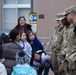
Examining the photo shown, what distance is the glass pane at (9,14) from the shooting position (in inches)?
614

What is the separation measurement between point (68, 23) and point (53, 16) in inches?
306

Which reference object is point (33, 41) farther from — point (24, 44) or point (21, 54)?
point (21, 54)

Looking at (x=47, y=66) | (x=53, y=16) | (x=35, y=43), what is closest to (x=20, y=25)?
(x=35, y=43)

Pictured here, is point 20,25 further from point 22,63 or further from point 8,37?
point 22,63

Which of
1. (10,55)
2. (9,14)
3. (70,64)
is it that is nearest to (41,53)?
(10,55)

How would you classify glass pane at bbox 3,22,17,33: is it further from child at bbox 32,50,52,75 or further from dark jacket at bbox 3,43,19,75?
dark jacket at bbox 3,43,19,75

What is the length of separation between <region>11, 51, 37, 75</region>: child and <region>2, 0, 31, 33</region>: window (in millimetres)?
9340

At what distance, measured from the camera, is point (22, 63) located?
6.01 metres

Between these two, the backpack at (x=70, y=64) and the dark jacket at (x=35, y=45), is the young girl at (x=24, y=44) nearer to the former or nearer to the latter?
the dark jacket at (x=35, y=45)

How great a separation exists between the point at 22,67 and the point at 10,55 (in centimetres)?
54

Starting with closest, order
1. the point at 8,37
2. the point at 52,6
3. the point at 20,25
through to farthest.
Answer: the point at 8,37 → the point at 20,25 → the point at 52,6

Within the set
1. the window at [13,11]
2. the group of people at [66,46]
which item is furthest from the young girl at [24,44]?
the window at [13,11]

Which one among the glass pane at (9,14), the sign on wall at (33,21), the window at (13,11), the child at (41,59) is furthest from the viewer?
the glass pane at (9,14)

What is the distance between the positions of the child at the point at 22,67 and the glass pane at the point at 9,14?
9.67 m
